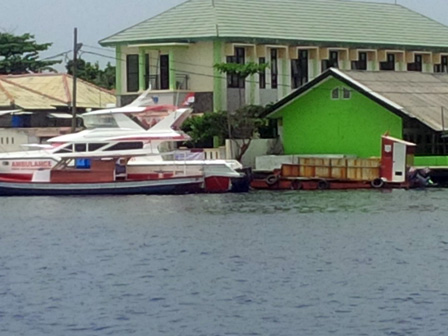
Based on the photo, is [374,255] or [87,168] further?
[87,168]

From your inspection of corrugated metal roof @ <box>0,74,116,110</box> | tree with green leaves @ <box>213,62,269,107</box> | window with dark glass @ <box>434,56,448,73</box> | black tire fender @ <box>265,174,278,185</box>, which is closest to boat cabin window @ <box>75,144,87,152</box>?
black tire fender @ <box>265,174,278,185</box>

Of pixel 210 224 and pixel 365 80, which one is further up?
pixel 365 80

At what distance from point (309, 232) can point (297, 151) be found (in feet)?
80.5

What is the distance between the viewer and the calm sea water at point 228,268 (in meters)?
27.2

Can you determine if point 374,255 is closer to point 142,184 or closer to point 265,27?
point 142,184

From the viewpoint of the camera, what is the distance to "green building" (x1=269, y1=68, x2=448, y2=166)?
202 feet

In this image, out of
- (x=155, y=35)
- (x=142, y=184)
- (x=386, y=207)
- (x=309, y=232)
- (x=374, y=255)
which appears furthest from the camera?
(x=155, y=35)

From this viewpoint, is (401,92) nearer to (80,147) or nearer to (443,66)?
(80,147)

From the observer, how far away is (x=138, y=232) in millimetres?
43094

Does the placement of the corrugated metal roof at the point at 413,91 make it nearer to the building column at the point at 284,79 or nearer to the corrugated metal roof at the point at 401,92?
the corrugated metal roof at the point at 401,92

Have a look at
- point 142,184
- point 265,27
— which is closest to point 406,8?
point 265,27

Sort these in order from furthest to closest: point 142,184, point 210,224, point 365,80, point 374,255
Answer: point 365,80 → point 142,184 → point 210,224 → point 374,255

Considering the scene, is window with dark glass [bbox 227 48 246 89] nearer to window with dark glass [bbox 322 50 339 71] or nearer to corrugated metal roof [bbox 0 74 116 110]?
window with dark glass [bbox 322 50 339 71]

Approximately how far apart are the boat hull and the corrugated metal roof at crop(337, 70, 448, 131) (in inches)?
402
